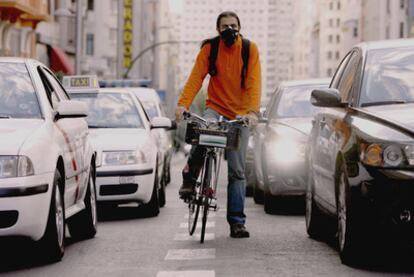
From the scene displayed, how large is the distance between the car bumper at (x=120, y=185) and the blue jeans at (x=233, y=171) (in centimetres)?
304

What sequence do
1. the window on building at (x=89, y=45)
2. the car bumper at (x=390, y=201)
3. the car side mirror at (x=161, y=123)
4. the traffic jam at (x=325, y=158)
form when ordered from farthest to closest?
the window on building at (x=89, y=45)
the car side mirror at (x=161, y=123)
the traffic jam at (x=325, y=158)
the car bumper at (x=390, y=201)

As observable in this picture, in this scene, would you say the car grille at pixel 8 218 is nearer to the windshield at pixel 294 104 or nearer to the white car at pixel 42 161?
the white car at pixel 42 161

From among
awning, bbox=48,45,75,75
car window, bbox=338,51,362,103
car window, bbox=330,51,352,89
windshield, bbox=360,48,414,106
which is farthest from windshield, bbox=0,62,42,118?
awning, bbox=48,45,75,75

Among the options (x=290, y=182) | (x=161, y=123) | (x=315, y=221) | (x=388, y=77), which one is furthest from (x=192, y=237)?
(x=161, y=123)

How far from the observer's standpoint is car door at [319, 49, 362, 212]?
9500mm

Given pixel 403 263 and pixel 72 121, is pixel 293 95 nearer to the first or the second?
pixel 72 121

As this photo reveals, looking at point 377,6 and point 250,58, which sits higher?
point 377,6

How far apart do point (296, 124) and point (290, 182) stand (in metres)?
0.89

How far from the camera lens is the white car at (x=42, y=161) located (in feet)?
28.6

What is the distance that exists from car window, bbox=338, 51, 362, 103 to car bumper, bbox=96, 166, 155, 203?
4090 mm

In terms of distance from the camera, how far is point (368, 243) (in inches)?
343

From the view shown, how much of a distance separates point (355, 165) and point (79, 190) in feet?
10.4

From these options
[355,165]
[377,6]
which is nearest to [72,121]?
[355,165]

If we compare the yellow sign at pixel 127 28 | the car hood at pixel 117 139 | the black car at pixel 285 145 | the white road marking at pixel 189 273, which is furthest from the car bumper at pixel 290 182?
the yellow sign at pixel 127 28
